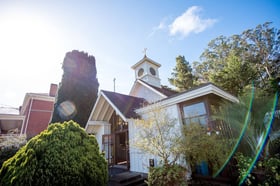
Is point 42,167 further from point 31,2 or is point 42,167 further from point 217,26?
point 217,26

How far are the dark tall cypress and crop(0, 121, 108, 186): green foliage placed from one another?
12.0 m

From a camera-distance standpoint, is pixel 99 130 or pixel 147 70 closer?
pixel 99 130

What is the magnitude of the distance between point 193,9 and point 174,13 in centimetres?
108

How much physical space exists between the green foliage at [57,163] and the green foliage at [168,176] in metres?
1.68

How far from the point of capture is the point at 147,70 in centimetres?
1335

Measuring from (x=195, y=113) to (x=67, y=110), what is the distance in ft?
46.8

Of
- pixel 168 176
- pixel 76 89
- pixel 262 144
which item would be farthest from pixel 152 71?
pixel 168 176

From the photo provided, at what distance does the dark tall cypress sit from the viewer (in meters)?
15.1

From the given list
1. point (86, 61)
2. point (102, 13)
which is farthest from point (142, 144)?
point (86, 61)

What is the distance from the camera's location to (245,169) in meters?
4.25

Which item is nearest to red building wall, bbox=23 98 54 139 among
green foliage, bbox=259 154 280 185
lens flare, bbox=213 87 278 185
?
lens flare, bbox=213 87 278 185

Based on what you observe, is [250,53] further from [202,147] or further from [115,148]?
[115,148]

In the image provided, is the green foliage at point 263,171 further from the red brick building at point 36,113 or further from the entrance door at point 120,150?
the red brick building at point 36,113

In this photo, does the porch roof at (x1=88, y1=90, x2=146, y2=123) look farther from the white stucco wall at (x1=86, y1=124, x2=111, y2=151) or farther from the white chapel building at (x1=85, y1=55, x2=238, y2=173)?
the white stucco wall at (x1=86, y1=124, x2=111, y2=151)
